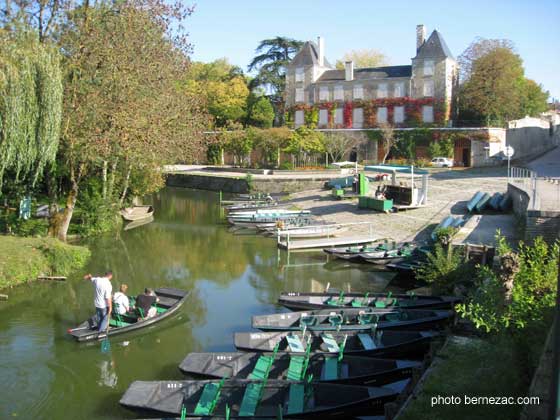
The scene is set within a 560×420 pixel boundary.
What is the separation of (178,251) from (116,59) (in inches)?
315

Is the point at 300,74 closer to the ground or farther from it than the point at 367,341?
farther from it

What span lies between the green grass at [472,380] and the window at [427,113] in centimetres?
4071

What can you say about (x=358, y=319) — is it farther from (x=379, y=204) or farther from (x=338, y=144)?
(x=338, y=144)

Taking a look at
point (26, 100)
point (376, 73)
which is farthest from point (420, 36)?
point (26, 100)

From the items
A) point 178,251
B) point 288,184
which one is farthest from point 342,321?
point 288,184

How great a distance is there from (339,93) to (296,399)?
149 feet

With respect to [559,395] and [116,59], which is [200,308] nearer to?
[116,59]

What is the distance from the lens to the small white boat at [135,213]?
29.8m

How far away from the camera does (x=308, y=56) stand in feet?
173

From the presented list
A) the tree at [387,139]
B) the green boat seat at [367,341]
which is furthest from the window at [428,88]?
the green boat seat at [367,341]

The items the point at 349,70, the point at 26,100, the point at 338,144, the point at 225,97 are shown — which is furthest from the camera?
the point at 225,97

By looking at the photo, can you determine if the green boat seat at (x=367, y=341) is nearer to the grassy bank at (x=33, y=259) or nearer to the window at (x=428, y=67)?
the grassy bank at (x=33, y=259)

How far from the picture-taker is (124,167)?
26.0 meters

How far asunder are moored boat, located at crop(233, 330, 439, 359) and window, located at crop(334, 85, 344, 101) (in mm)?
42284
